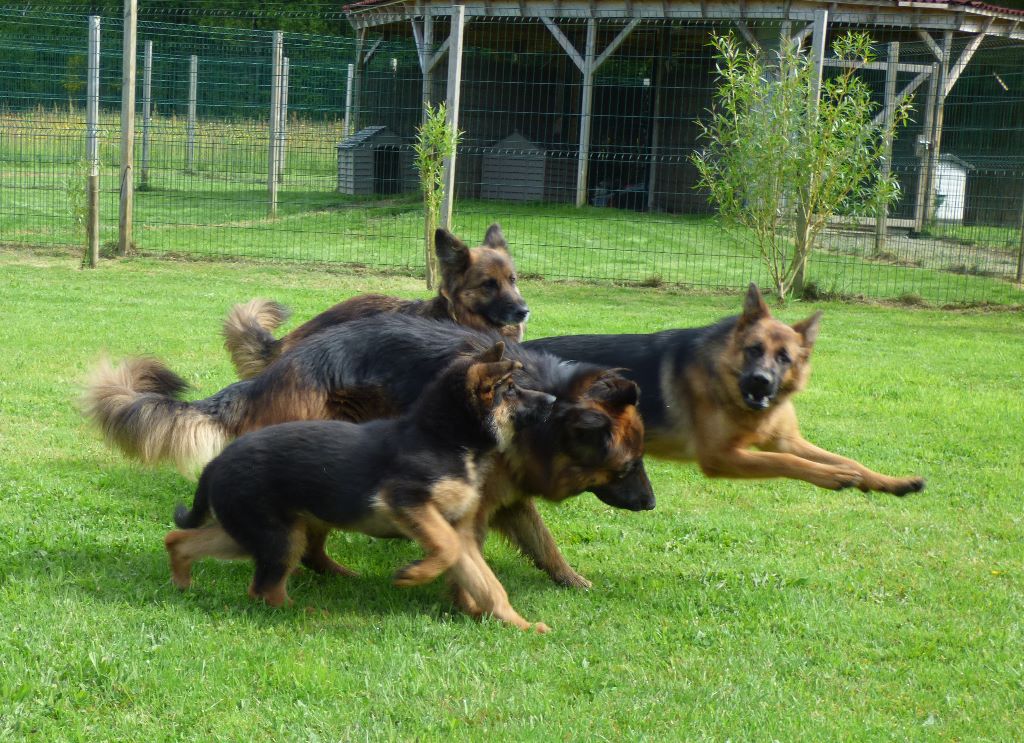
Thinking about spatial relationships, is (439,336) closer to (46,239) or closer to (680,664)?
(680,664)

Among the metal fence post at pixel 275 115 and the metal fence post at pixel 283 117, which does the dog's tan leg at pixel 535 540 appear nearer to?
the metal fence post at pixel 275 115

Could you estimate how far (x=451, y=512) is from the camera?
15.3ft

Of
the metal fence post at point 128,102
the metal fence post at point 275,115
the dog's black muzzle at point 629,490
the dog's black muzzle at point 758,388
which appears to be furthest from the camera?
the metal fence post at point 275,115

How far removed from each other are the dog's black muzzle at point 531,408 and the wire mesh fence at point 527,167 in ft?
39.4

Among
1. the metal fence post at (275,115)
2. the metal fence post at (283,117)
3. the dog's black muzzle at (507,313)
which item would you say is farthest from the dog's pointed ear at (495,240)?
the metal fence post at (283,117)

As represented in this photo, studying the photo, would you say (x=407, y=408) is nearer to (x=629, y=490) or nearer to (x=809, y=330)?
(x=629, y=490)

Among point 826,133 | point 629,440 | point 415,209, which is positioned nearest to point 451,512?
point 629,440

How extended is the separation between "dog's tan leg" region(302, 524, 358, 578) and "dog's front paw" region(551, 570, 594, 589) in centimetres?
103

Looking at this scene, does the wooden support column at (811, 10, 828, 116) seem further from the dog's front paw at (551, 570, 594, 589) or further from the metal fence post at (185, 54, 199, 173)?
the metal fence post at (185, 54, 199, 173)

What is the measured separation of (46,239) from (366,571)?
48.7 feet

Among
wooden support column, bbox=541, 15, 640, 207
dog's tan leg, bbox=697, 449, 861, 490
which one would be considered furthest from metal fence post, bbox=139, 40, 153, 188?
dog's tan leg, bbox=697, 449, 861, 490

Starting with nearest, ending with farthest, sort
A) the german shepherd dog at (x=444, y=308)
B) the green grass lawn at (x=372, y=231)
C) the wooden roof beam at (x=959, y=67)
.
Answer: the german shepherd dog at (x=444, y=308), the green grass lawn at (x=372, y=231), the wooden roof beam at (x=959, y=67)

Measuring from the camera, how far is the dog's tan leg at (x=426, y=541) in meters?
4.48

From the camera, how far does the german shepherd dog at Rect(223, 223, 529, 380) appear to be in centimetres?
643
